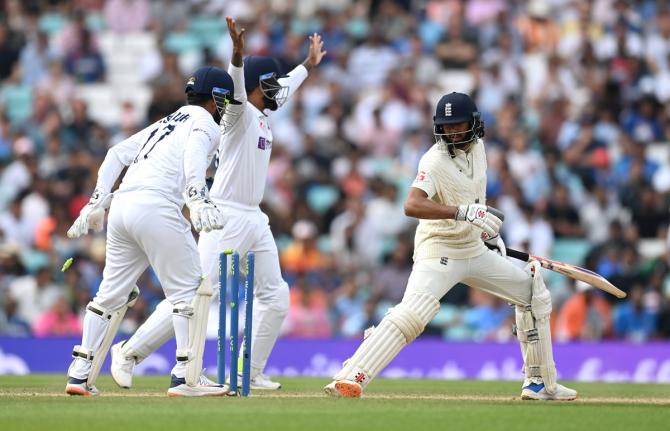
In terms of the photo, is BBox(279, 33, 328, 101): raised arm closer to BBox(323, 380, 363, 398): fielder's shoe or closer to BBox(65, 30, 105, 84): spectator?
BBox(323, 380, 363, 398): fielder's shoe

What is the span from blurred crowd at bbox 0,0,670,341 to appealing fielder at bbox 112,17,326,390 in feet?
16.0

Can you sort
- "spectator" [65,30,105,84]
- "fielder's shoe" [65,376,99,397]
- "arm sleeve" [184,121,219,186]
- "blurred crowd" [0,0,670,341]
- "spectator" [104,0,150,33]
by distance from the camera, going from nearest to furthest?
1. "arm sleeve" [184,121,219,186]
2. "fielder's shoe" [65,376,99,397]
3. "blurred crowd" [0,0,670,341]
4. "spectator" [65,30,105,84]
5. "spectator" [104,0,150,33]

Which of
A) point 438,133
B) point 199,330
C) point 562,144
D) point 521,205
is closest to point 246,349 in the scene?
point 199,330

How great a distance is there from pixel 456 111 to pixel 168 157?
184 centimetres

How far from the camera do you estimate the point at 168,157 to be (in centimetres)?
841

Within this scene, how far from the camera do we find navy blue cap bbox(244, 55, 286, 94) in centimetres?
945

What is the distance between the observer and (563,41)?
18312 mm

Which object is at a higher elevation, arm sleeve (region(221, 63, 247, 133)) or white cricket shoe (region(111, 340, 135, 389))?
arm sleeve (region(221, 63, 247, 133))

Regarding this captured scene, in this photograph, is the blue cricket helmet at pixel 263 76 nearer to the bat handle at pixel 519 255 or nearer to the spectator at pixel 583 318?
the bat handle at pixel 519 255

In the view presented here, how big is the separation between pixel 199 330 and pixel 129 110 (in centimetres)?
962

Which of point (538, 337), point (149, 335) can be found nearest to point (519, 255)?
point (538, 337)

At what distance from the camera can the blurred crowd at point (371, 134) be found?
14.6 metres

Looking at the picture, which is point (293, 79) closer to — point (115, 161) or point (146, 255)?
point (115, 161)

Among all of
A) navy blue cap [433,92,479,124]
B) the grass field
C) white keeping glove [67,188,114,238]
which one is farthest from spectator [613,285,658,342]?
white keeping glove [67,188,114,238]
